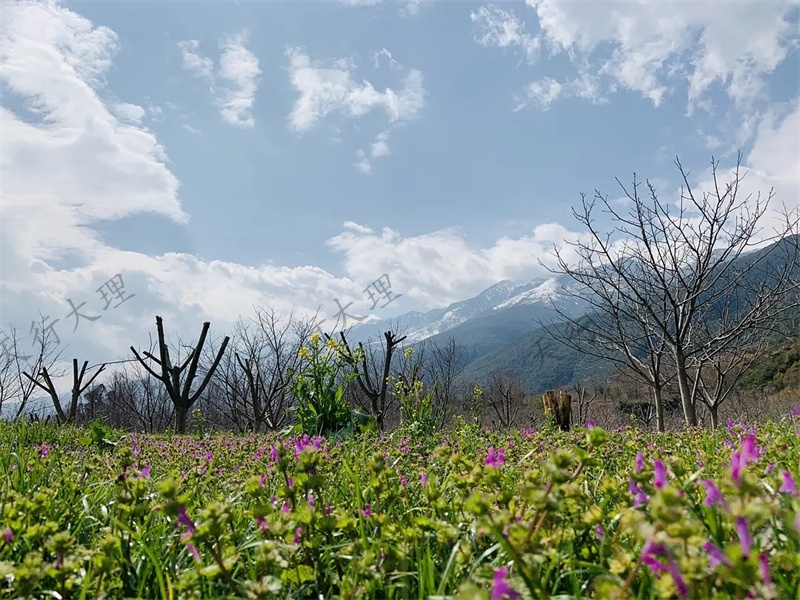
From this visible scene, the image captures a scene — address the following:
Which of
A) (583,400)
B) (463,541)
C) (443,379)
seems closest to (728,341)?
(463,541)

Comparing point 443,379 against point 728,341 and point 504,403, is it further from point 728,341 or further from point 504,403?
point 728,341

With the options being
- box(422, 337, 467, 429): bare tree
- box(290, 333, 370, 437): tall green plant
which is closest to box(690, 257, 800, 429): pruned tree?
box(422, 337, 467, 429): bare tree

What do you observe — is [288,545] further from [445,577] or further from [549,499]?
[549,499]

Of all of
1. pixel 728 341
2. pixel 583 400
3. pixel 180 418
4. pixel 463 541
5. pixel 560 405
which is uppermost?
pixel 180 418

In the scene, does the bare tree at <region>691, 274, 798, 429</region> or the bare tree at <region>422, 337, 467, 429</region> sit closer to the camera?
the bare tree at <region>691, 274, 798, 429</region>

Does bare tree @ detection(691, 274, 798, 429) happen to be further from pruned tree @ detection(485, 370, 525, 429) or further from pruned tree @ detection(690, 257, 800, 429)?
pruned tree @ detection(485, 370, 525, 429)

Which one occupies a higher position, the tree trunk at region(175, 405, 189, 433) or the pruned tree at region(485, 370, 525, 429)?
the tree trunk at region(175, 405, 189, 433)

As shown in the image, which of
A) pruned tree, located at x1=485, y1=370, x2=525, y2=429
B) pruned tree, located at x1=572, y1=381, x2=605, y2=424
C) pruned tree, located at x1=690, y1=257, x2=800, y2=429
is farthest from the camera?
pruned tree, located at x1=485, y1=370, x2=525, y2=429

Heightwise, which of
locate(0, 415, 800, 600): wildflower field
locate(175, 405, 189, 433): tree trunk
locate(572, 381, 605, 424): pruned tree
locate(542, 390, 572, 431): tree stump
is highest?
locate(175, 405, 189, 433): tree trunk

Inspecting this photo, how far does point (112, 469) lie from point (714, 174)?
9.11 m

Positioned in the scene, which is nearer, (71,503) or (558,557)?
(558,557)

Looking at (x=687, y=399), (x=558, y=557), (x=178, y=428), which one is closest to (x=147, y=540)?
(x=558, y=557)

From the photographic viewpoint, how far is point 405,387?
8289 mm

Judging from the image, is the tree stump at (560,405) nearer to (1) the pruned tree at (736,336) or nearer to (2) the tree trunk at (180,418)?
(1) the pruned tree at (736,336)
